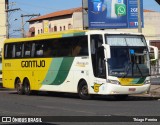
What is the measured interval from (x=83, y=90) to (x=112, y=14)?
20869 millimetres

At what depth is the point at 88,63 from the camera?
2358cm

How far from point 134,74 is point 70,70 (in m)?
3.70

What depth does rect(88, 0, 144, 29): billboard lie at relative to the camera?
4262cm

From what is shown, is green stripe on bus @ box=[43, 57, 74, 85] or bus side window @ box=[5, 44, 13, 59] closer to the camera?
green stripe on bus @ box=[43, 57, 74, 85]

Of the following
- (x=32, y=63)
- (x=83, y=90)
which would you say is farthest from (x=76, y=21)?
(x=83, y=90)

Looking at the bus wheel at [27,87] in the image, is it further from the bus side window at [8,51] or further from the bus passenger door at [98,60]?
the bus passenger door at [98,60]

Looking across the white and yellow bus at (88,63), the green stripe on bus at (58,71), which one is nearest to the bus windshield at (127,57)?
the white and yellow bus at (88,63)

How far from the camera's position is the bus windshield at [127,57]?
22.7m

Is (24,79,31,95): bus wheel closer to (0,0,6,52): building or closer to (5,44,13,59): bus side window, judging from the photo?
(5,44,13,59): bus side window

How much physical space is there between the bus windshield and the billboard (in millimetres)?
18851

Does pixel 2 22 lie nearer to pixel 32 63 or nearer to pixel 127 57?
pixel 32 63

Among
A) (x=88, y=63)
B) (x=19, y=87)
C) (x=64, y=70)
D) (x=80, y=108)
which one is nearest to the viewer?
(x=80, y=108)

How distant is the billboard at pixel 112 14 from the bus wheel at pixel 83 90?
18358 millimetres

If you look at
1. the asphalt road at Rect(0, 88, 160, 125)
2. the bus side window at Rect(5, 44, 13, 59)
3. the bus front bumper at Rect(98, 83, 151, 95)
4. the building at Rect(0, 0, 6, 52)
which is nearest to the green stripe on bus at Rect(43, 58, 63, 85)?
the asphalt road at Rect(0, 88, 160, 125)
